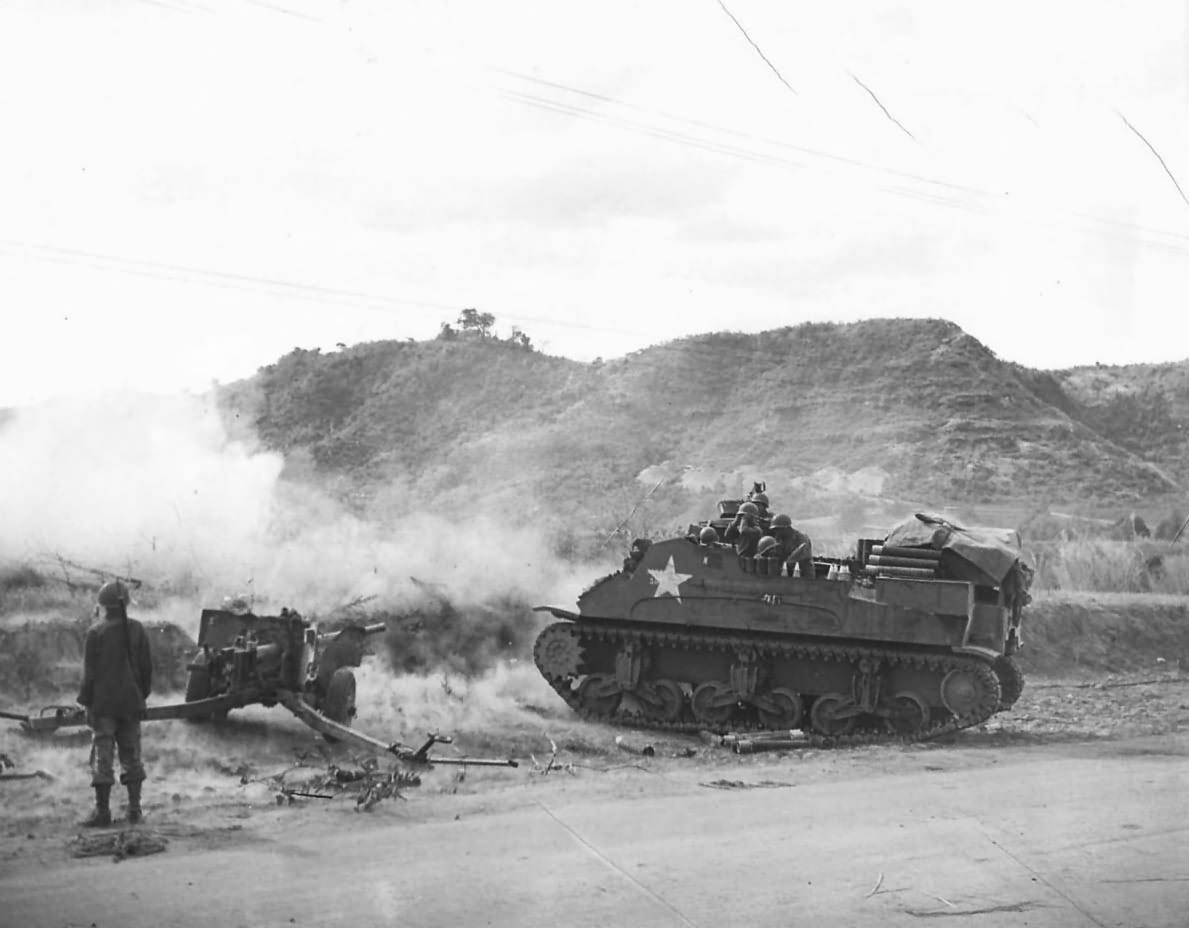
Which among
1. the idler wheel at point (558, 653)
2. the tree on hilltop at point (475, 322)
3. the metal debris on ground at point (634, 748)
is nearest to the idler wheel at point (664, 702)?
the idler wheel at point (558, 653)

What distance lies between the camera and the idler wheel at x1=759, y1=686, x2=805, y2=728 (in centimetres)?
1678

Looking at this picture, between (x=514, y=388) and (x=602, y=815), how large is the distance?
4568 cm

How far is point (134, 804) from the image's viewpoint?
34.0 ft

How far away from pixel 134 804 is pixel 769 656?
8380 mm

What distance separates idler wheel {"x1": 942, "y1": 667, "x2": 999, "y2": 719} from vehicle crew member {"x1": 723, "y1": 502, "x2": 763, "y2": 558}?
2501 millimetres

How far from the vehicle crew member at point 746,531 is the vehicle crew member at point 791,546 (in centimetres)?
21

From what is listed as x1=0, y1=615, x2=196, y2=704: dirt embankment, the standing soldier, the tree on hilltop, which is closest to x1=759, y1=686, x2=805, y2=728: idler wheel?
x1=0, y1=615, x2=196, y2=704: dirt embankment

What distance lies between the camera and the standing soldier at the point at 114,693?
10.3 meters

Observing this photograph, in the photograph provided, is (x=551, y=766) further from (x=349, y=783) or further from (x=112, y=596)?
(x=112, y=596)

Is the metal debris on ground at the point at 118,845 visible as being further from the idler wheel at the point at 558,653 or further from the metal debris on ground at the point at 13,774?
the idler wheel at the point at 558,653

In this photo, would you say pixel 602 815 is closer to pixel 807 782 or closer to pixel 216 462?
pixel 807 782

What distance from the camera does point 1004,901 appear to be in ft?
29.8

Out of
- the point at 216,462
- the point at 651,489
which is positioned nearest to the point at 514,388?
the point at 651,489

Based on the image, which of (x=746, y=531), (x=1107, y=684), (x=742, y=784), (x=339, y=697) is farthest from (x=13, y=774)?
(x=1107, y=684)
